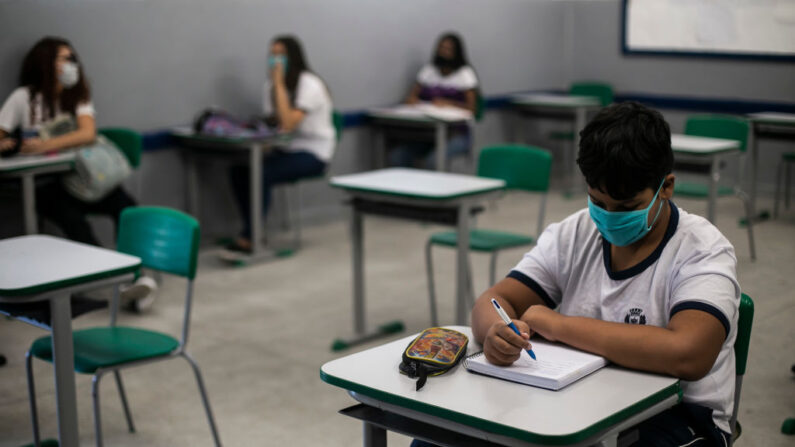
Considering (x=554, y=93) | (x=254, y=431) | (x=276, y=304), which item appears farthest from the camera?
(x=554, y=93)

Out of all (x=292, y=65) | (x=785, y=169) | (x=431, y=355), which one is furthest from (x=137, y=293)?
(x=785, y=169)

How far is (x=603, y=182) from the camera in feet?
5.49

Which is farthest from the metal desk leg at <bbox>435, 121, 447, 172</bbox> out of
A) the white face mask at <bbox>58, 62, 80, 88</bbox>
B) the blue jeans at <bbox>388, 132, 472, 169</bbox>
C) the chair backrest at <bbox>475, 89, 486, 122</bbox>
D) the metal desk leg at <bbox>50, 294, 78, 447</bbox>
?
the metal desk leg at <bbox>50, 294, 78, 447</bbox>

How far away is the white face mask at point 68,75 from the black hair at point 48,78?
1.1 inches

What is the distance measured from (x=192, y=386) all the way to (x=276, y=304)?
3.69ft

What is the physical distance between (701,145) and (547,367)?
344 cm

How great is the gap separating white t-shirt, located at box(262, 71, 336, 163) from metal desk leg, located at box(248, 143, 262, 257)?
0.40 m

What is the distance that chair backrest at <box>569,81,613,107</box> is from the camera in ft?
25.8

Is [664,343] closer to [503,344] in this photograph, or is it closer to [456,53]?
[503,344]

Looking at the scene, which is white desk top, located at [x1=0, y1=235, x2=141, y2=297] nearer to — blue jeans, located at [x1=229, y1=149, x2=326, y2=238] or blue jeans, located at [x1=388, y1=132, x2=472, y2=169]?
blue jeans, located at [x1=229, y1=149, x2=326, y2=238]

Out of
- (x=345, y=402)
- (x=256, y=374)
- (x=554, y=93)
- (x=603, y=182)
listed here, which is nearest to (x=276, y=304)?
(x=256, y=374)

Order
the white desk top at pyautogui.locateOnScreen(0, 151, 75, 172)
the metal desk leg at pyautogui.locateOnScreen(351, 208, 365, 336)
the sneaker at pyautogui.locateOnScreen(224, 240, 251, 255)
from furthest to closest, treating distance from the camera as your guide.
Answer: the sneaker at pyautogui.locateOnScreen(224, 240, 251, 255), the white desk top at pyautogui.locateOnScreen(0, 151, 75, 172), the metal desk leg at pyautogui.locateOnScreen(351, 208, 365, 336)

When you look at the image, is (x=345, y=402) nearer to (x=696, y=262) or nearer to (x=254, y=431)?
(x=254, y=431)

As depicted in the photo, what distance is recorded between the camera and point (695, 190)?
4.82 meters
